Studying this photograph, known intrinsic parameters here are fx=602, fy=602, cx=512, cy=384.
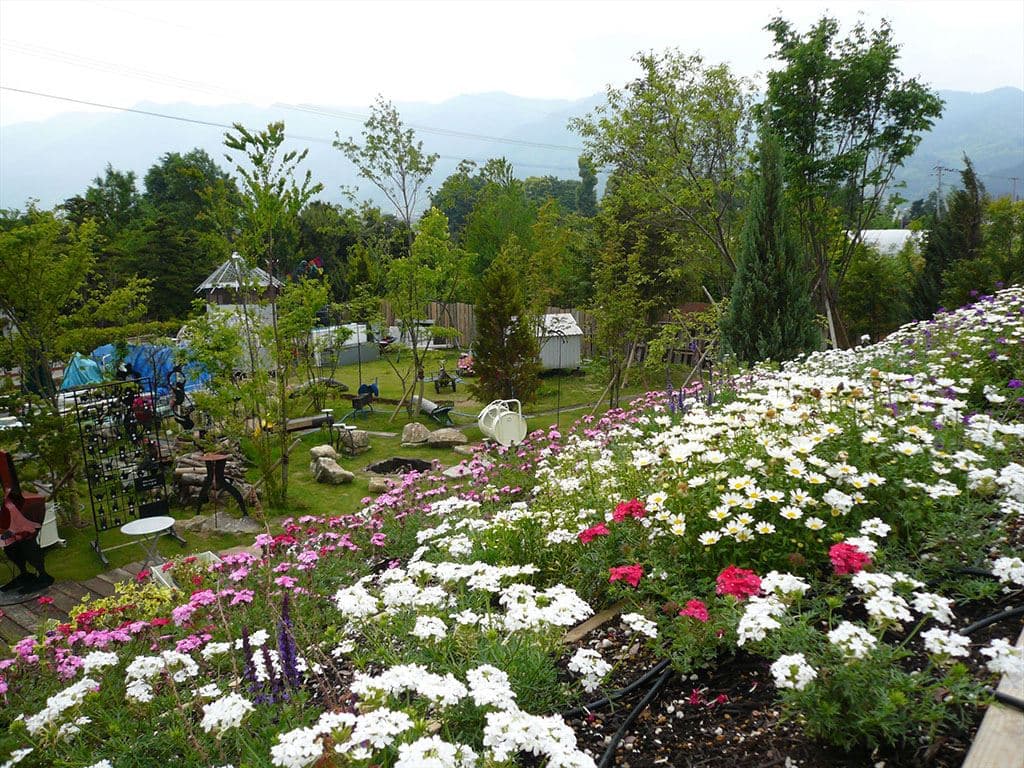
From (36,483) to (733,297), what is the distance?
10737mm

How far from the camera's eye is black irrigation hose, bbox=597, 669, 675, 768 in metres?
1.76

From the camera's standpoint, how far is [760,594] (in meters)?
2.22

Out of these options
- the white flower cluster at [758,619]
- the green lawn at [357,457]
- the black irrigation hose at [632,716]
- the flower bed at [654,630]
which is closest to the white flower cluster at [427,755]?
the flower bed at [654,630]

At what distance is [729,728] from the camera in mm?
1835

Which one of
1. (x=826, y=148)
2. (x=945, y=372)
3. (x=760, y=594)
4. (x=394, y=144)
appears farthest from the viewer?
(x=394, y=144)

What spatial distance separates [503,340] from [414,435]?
3066 millimetres

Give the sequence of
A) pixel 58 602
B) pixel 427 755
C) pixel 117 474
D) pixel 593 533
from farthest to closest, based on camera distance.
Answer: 1. pixel 117 474
2. pixel 58 602
3. pixel 593 533
4. pixel 427 755

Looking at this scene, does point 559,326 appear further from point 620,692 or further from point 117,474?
point 620,692

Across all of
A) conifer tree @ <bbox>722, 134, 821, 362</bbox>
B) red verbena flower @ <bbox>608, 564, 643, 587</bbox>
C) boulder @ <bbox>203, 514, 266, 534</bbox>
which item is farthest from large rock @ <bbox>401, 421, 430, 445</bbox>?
red verbena flower @ <bbox>608, 564, 643, 587</bbox>

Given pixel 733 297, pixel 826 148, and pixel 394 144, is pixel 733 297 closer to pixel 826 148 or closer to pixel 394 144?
pixel 826 148

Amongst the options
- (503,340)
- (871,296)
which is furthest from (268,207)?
(871,296)

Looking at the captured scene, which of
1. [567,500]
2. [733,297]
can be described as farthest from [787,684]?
[733,297]

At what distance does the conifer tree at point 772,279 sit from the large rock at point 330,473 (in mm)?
6474

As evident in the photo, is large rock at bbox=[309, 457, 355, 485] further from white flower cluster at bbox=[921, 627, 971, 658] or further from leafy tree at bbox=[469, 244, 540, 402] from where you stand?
white flower cluster at bbox=[921, 627, 971, 658]
